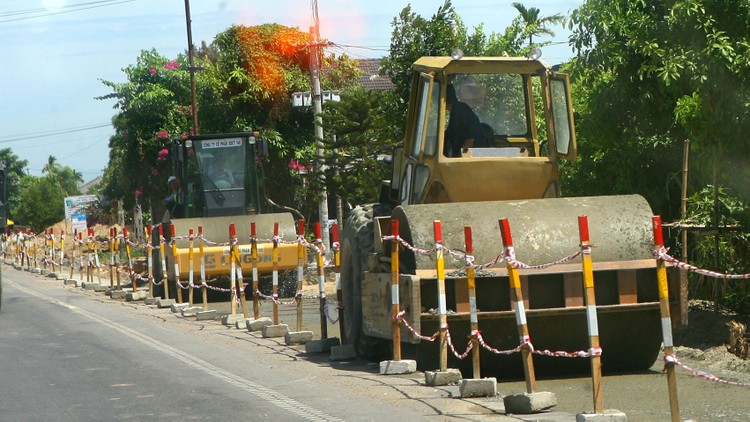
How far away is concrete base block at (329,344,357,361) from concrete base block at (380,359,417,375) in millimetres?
1474

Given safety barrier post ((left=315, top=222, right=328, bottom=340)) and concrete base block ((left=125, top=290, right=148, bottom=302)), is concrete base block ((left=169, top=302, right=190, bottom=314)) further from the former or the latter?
safety barrier post ((left=315, top=222, right=328, bottom=340))

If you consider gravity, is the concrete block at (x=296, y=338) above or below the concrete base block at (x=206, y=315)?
below

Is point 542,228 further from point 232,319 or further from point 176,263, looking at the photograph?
point 176,263

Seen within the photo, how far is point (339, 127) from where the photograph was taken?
25219mm

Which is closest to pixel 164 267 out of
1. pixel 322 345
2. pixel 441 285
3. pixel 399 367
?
pixel 322 345

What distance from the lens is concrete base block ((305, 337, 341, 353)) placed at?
1434cm

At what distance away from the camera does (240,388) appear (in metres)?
11.3

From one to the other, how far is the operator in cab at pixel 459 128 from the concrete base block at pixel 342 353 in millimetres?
2580

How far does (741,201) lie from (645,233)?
4.68 metres

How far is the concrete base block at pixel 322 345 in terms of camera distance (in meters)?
14.3

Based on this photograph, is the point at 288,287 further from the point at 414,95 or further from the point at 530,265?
the point at 530,265

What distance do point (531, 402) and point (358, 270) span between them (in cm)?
442

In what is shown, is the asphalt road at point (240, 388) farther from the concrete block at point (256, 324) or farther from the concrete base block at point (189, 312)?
the concrete base block at point (189, 312)

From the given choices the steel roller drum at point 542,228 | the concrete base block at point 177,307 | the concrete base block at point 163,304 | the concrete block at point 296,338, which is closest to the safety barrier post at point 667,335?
the steel roller drum at point 542,228
